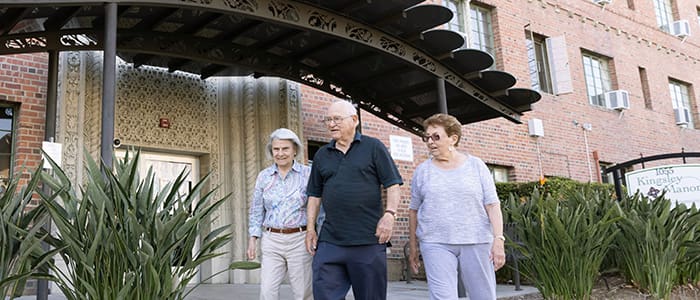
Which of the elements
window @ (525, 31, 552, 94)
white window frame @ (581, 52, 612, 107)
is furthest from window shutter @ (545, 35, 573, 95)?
white window frame @ (581, 52, 612, 107)

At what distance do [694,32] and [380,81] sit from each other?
48.1ft

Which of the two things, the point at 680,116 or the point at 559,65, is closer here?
the point at 559,65

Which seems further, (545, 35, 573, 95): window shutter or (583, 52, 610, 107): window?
(583, 52, 610, 107): window

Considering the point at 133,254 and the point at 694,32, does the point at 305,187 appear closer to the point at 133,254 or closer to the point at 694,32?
the point at 133,254

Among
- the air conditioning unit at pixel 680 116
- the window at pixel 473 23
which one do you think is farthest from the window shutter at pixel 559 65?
the air conditioning unit at pixel 680 116

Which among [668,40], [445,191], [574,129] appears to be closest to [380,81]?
[445,191]

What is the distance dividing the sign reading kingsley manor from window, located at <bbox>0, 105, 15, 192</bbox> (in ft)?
23.4

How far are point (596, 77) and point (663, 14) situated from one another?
4.61 metres

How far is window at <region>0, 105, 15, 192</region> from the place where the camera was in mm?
6859

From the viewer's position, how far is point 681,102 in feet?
56.5

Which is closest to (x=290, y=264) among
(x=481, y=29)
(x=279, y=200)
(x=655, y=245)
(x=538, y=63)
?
(x=279, y=200)

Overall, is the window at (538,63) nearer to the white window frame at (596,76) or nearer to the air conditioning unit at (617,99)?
the white window frame at (596,76)

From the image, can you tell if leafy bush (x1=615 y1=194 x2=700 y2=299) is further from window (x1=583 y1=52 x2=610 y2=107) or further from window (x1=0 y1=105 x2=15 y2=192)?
window (x1=583 y1=52 x2=610 y2=107)

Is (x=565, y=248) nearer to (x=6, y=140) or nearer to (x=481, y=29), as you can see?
(x=6, y=140)
